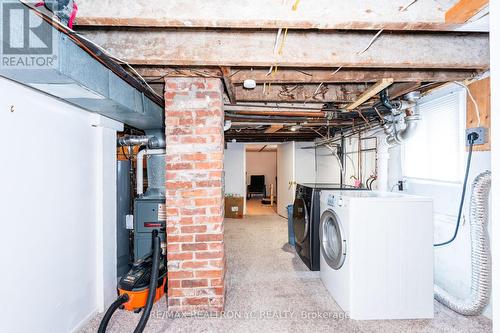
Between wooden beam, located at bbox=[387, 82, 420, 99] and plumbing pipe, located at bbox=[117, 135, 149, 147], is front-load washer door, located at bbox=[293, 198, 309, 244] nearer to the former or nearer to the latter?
wooden beam, located at bbox=[387, 82, 420, 99]

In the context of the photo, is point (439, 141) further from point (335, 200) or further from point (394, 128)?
point (335, 200)

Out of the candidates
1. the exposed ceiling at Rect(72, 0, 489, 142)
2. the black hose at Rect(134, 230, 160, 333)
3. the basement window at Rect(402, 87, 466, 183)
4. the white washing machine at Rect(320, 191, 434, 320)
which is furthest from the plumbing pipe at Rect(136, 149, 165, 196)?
the basement window at Rect(402, 87, 466, 183)

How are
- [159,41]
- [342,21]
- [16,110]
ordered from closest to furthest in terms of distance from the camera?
[342,21] → [16,110] → [159,41]

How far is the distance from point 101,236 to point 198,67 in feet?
5.64

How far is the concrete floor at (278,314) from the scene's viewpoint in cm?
188

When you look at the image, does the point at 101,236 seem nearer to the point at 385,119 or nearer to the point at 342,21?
the point at 342,21

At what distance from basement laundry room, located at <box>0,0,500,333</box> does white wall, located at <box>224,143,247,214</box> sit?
3.36 metres

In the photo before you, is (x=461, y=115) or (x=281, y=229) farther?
(x=281, y=229)

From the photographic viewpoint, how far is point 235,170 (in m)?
6.38

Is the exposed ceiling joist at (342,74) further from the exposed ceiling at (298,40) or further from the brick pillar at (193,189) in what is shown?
the brick pillar at (193,189)

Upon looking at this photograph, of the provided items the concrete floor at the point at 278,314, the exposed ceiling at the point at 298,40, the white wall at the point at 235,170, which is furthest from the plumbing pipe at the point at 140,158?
the white wall at the point at 235,170
